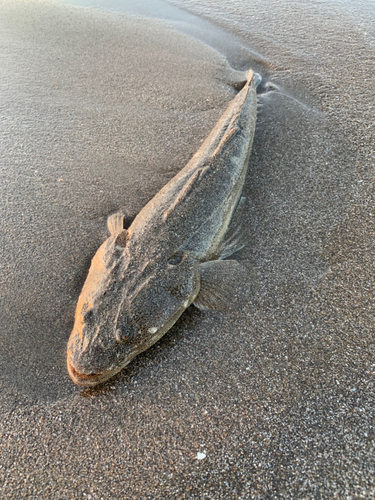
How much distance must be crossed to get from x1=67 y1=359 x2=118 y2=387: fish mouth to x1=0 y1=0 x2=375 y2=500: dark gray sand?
9 centimetres

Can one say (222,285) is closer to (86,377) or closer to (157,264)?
(157,264)

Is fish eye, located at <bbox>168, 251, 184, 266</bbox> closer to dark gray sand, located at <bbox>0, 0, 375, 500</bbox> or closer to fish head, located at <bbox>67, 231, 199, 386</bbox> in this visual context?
fish head, located at <bbox>67, 231, 199, 386</bbox>

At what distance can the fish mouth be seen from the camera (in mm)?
2201

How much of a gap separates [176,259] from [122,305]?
1.86 ft

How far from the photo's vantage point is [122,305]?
232cm

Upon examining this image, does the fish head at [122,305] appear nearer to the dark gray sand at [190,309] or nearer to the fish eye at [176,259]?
the fish eye at [176,259]

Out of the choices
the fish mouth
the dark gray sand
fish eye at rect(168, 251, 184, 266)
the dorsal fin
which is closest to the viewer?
the dark gray sand

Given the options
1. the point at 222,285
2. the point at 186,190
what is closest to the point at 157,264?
the point at 222,285

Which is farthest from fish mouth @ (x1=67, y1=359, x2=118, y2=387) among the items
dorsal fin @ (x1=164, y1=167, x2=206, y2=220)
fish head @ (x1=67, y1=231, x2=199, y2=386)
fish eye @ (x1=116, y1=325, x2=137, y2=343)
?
dorsal fin @ (x1=164, y1=167, x2=206, y2=220)

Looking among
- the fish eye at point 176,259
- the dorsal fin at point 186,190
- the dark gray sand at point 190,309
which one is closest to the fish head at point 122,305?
the fish eye at point 176,259

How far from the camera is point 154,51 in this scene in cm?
495

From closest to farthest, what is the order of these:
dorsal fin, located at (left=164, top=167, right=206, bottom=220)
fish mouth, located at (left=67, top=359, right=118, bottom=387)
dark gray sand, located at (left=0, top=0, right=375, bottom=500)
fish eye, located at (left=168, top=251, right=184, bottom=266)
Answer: dark gray sand, located at (left=0, top=0, right=375, bottom=500)
fish mouth, located at (left=67, top=359, right=118, bottom=387)
fish eye, located at (left=168, top=251, right=184, bottom=266)
dorsal fin, located at (left=164, top=167, right=206, bottom=220)

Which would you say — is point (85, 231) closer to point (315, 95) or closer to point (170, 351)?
point (170, 351)

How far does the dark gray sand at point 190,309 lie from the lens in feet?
6.59
